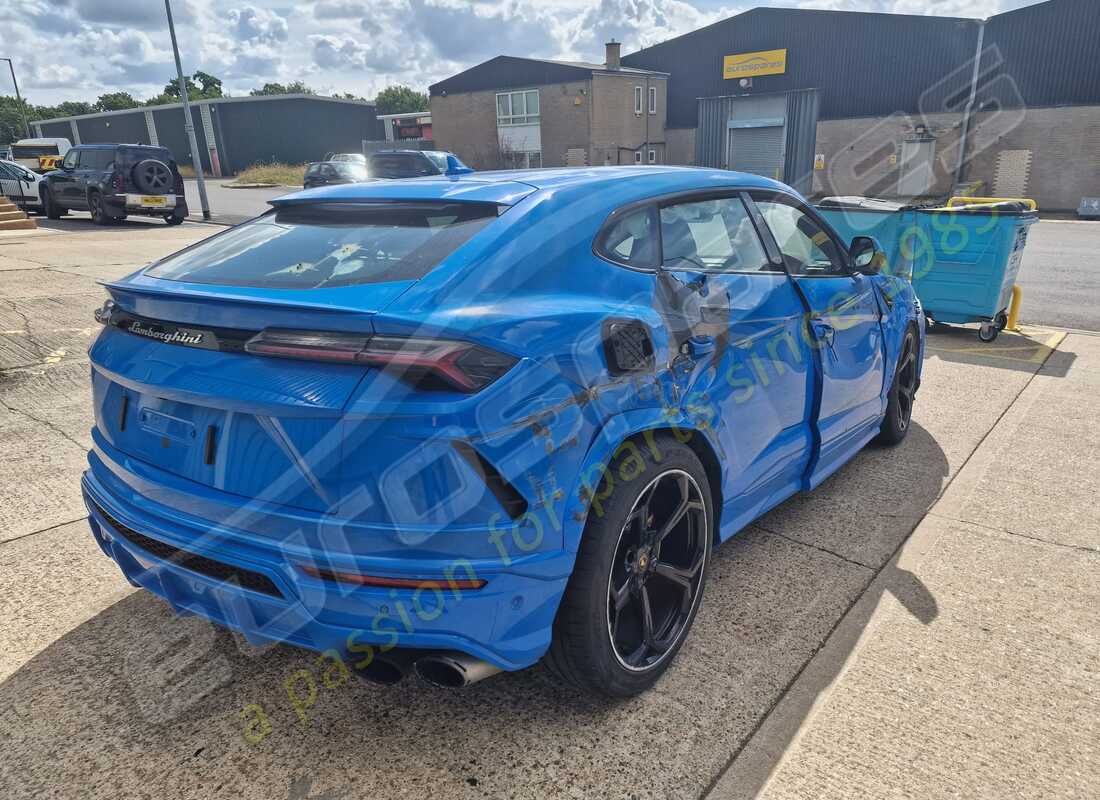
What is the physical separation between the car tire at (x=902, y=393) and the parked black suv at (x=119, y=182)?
1774 centimetres

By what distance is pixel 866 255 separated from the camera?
3959 mm

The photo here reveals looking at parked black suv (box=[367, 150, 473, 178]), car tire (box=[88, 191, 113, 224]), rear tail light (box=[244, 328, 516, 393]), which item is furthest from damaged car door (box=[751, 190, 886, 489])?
car tire (box=[88, 191, 113, 224])

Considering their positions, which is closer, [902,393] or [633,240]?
[633,240]

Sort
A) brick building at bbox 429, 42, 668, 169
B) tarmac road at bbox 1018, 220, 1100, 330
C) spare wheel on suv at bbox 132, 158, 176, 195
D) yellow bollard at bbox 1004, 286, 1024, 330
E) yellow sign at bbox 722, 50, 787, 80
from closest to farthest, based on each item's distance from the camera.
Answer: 1. yellow bollard at bbox 1004, 286, 1024, 330
2. tarmac road at bbox 1018, 220, 1100, 330
3. spare wheel on suv at bbox 132, 158, 176, 195
4. yellow sign at bbox 722, 50, 787, 80
5. brick building at bbox 429, 42, 668, 169

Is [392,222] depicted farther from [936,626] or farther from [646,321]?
[936,626]

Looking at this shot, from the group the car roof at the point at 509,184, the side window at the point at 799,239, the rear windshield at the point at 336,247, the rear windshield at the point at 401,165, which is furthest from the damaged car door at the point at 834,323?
the rear windshield at the point at 401,165

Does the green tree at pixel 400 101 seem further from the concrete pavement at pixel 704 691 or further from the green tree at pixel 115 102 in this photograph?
the concrete pavement at pixel 704 691

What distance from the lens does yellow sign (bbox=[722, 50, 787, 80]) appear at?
3397 cm

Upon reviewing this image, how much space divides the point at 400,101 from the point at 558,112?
71.9m

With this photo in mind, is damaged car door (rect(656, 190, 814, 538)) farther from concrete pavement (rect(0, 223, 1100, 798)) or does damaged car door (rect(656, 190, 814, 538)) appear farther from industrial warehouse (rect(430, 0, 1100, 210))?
industrial warehouse (rect(430, 0, 1100, 210))

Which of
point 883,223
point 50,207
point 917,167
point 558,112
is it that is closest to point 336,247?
point 883,223

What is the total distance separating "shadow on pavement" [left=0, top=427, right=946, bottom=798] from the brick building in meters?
37.1

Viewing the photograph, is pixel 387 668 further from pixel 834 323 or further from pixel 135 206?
pixel 135 206

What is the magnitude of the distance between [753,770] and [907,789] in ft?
1.33
